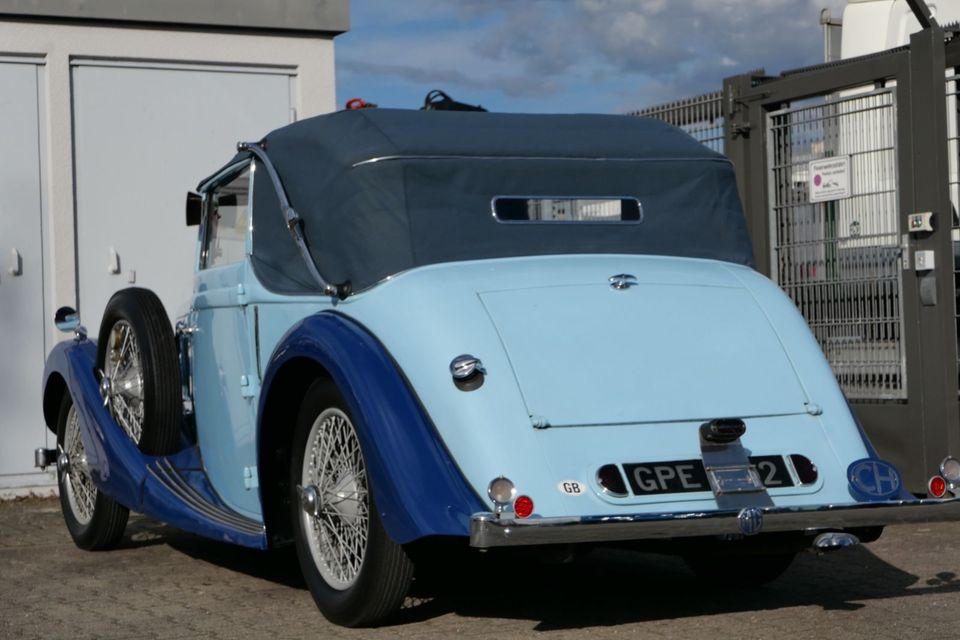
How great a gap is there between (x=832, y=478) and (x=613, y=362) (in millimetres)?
843

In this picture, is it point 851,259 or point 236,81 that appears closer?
point 851,259

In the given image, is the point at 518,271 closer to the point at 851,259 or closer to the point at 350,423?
the point at 350,423

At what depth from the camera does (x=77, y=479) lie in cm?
824

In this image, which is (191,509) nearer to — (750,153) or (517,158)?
(517,158)

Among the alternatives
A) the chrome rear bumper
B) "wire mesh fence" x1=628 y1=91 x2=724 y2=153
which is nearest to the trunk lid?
the chrome rear bumper

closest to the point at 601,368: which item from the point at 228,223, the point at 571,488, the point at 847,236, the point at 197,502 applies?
the point at 571,488

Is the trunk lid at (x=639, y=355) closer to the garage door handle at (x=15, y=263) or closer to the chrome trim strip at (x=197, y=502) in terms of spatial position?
the chrome trim strip at (x=197, y=502)

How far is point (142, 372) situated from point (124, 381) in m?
0.38

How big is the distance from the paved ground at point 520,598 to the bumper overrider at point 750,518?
1.38ft

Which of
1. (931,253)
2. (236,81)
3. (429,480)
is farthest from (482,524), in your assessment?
(236,81)

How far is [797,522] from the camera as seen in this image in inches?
199

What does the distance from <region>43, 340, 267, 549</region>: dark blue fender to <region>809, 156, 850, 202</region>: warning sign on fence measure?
4434mm

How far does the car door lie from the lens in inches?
257

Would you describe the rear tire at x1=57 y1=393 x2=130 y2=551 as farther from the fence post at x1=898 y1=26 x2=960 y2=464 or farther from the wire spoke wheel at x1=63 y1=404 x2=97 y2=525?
the fence post at x1=898 y1=26 x2=960 y2=464
